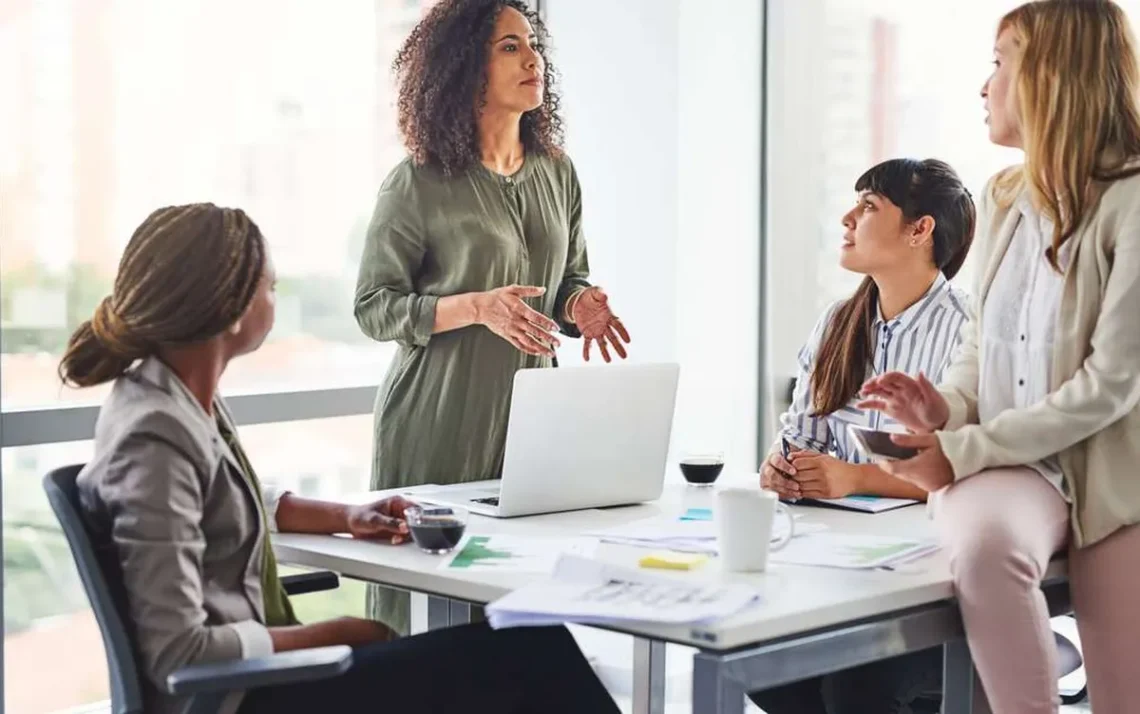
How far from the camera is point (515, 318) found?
2695mm

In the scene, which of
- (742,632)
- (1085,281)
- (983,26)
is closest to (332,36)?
(983,26)

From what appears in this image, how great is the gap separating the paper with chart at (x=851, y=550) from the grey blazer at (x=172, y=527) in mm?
728

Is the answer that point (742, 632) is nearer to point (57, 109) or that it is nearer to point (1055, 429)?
point (1055, 429)

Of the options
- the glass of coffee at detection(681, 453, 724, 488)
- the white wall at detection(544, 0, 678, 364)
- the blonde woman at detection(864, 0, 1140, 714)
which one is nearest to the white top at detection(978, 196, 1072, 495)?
the blonde woman at detection(864, 0, 1140, 714)

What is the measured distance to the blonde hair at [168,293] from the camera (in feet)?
6.10

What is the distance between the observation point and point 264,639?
179 centimetres

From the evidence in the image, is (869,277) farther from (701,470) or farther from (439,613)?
(439,613)

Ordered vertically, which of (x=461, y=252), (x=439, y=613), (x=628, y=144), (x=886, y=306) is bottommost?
(x=439, y=613)

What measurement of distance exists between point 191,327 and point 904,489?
4.32 feet

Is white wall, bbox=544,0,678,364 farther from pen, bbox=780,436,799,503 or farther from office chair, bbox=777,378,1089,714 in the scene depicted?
office chair, bbox=777,378,1089,714

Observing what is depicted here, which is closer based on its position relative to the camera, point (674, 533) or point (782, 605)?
point (782, 605)

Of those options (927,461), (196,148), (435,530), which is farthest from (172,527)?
(196,148)

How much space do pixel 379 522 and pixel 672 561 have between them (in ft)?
1.57

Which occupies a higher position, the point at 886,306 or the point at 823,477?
the point at 886,306
